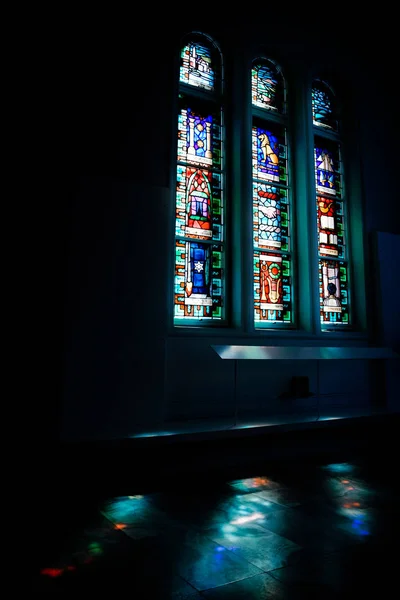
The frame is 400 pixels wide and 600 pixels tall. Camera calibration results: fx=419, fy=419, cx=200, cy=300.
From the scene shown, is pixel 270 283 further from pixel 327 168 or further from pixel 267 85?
pixel 267 85

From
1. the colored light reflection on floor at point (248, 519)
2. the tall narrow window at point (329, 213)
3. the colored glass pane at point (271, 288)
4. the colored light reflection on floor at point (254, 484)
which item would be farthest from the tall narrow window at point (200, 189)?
the colored light reflection on floor at point (248, 519)

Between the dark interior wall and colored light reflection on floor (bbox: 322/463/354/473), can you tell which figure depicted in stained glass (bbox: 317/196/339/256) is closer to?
the dark interior wall

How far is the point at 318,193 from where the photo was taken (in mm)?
5473

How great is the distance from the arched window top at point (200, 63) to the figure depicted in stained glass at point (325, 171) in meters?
1.67

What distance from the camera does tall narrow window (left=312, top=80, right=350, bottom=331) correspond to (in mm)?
5320

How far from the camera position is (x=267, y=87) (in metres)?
5.34

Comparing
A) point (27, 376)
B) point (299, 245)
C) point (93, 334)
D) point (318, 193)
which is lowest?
point (27, 376)

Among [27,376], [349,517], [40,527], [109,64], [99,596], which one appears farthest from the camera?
[109,64]

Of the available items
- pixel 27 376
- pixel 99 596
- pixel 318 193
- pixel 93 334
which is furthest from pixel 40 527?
pixel 318 193

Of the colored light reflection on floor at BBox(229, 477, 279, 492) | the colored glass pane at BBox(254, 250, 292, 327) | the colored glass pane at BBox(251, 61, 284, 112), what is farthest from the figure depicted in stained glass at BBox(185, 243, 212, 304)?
the colored glass pane at BBox(251, 61, 284, 112)

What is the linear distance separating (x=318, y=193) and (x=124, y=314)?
3289 millimetres

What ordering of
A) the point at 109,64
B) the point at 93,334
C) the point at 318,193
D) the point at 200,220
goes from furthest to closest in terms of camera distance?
the point at 318,193, the point at 200,220, the point at 109,64, the point at 93,334

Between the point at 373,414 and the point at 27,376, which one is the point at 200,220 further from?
the point at 373,414

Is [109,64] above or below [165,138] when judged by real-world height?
above
